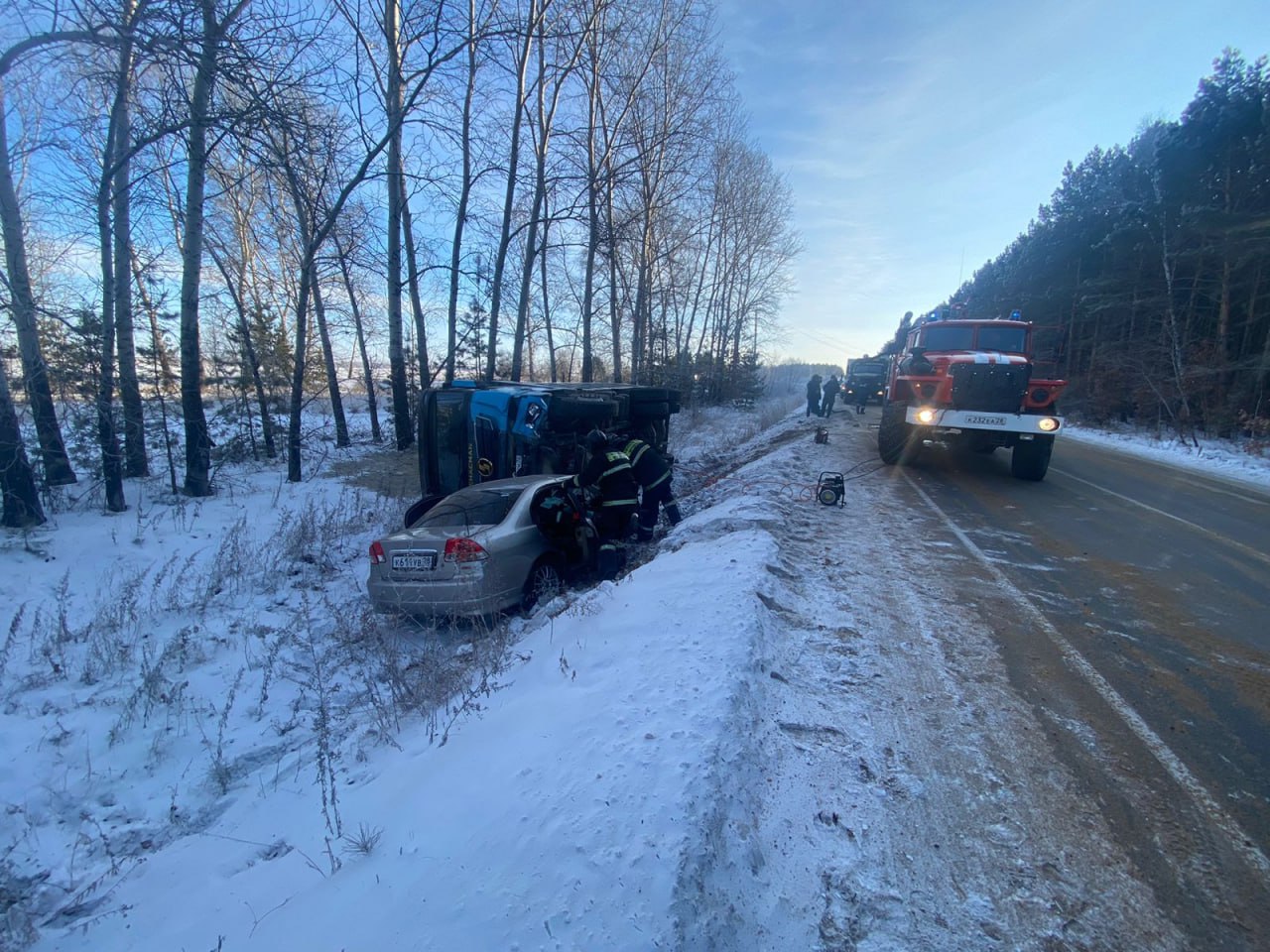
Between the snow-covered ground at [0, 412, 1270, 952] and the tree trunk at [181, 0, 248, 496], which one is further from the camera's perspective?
the tree trunk at [181, 0, 248, 496]

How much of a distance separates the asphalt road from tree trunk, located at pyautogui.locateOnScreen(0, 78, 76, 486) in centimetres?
1081

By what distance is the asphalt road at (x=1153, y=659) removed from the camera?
87.2 inches

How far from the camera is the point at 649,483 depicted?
7344mm

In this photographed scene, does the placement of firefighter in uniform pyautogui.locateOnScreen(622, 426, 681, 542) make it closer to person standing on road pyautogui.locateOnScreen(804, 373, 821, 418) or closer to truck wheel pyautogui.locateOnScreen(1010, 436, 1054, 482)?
truck wheel pyautogui.locateOnScreen(1010, 436, 1054, 482)

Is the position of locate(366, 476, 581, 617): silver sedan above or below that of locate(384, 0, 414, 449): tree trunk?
below

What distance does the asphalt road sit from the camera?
2215mm

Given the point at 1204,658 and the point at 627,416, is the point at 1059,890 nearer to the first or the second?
the point at 1204,658

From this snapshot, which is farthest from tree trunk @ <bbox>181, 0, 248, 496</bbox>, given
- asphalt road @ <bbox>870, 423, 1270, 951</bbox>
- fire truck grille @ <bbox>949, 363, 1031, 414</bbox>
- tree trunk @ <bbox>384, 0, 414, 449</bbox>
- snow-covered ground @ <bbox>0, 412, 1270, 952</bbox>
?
fire truck grille @ <bbox>949, 363, 1031, 414</bbox>

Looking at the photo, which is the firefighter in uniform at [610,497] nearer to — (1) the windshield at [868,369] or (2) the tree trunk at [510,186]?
(2) the tree trunk at [510,186]

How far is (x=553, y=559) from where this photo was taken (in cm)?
619

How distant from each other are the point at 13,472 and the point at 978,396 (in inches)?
521

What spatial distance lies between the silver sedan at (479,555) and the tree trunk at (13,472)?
205 inches

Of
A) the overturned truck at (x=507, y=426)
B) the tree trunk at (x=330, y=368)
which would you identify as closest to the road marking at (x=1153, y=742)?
the overturned truck at (x=507, y=426)

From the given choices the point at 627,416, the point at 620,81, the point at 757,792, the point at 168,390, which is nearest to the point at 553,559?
the point at 757,792
